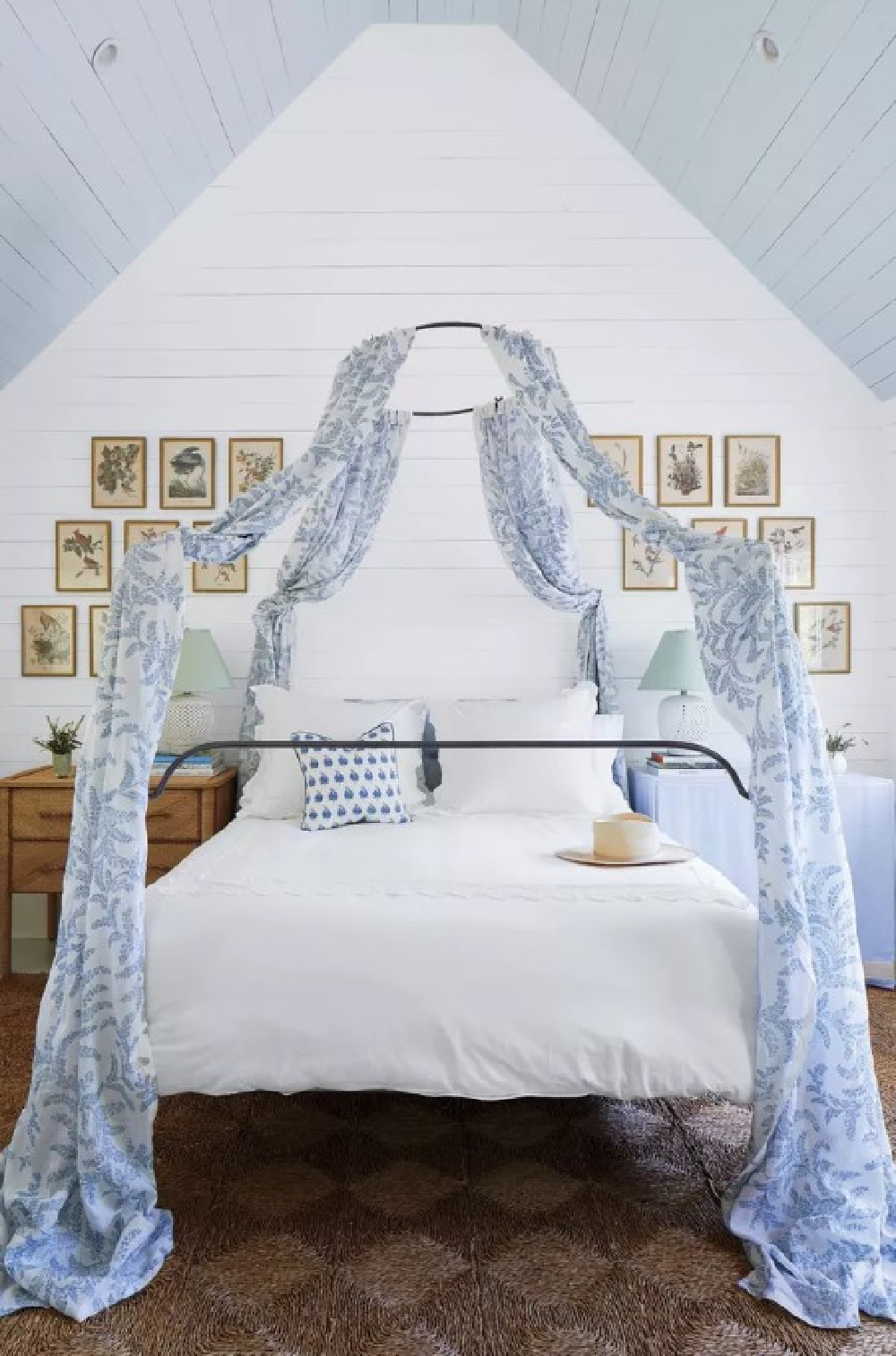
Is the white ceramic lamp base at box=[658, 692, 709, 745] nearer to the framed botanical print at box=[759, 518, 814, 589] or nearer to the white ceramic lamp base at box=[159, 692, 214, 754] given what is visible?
the framed botanical print at box=[759, 518, 814, 589]

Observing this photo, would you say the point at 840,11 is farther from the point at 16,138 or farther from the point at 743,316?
the point at 16,138

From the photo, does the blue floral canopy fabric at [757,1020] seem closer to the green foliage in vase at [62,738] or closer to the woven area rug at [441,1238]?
the woven area rug at [441,1238]

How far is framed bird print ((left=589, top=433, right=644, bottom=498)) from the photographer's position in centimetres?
473

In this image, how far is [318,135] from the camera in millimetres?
4734

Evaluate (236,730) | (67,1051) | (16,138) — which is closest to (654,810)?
(236,730)

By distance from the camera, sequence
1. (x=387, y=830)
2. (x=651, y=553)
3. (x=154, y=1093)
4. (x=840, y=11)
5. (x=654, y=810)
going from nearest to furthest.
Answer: (x=154, y=1093)
(x=840, y=11)
(x=387, y=830)
(x=654, y=810)
(x=651, y=553)

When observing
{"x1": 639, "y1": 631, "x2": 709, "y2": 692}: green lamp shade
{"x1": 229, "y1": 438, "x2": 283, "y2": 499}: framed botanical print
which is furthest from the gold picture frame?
{"x1": 639, "y1": 631, "x2": 709, "y2": 692}: green lamp shade

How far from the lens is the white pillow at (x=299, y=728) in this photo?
148 inches

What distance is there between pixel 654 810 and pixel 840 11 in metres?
2.78

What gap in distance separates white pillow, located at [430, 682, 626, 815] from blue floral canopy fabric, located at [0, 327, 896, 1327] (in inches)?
56.7

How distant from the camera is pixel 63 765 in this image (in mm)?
4332

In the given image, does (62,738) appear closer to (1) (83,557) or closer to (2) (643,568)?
(1) (83,557)

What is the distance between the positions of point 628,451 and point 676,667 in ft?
3.54

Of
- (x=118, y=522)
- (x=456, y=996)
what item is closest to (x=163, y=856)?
(x=118, y=522)
